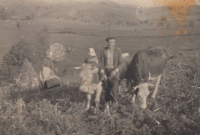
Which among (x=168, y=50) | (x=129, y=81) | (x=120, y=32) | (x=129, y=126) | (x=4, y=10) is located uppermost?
(x=4, y=10)

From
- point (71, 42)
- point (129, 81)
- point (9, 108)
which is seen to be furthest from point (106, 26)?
point (9, 108)

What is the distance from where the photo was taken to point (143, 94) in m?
3.15

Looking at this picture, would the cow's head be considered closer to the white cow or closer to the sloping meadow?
the sloping meadow

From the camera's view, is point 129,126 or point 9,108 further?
point 9,108

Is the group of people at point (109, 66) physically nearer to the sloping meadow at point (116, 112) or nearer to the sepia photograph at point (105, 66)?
the sepia photograph at point (105, 66)

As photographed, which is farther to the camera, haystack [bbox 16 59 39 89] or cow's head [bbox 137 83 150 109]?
haystack [bbox 16 59 39 89]

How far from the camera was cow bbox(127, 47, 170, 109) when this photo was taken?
316 cm

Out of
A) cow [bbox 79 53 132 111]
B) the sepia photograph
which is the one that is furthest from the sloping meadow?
cow [bbox 79 53 132 111]

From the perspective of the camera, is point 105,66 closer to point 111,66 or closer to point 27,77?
point 111,66

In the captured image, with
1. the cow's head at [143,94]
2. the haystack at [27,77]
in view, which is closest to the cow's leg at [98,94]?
the cow's head at [143,94]

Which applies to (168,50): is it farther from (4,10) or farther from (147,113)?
(4,10)

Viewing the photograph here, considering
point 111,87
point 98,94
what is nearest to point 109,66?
point 111,87

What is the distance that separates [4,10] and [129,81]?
1926 millimetres

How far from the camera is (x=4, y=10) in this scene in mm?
3357
